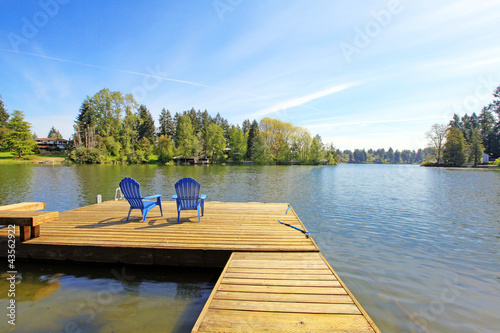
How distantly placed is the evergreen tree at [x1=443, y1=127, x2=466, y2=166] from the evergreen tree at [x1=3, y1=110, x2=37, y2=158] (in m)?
101

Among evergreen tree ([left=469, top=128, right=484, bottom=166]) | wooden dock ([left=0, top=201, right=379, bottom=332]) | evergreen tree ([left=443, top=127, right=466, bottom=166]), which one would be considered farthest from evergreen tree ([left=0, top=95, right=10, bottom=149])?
evergreen tree ([left=469, top=128, right=484, bottom=166])

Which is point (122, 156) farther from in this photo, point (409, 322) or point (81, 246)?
point (409, 322)

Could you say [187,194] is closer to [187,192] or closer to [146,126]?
[187,192]

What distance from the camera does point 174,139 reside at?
7481 cm

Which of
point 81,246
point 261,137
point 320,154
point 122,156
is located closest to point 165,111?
point 122,156

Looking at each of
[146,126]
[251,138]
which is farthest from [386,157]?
[146,126]

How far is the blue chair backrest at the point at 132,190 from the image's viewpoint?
5.68 meters

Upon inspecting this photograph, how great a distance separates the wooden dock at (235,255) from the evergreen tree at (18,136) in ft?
211

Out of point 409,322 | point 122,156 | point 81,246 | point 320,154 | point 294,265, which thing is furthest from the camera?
point 320,154

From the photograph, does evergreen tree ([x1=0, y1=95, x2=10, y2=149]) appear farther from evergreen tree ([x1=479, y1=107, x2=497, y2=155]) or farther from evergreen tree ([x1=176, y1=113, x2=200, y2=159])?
evergreen tree ([x1=479, y1=107, x2=497, y2=155])

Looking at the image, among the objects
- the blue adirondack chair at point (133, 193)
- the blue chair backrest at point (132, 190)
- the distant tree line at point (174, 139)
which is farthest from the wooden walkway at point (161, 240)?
the distant tree line at point (174, 139)

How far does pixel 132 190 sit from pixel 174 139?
240 feet

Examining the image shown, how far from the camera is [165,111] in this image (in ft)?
253

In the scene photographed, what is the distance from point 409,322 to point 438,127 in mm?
79920
